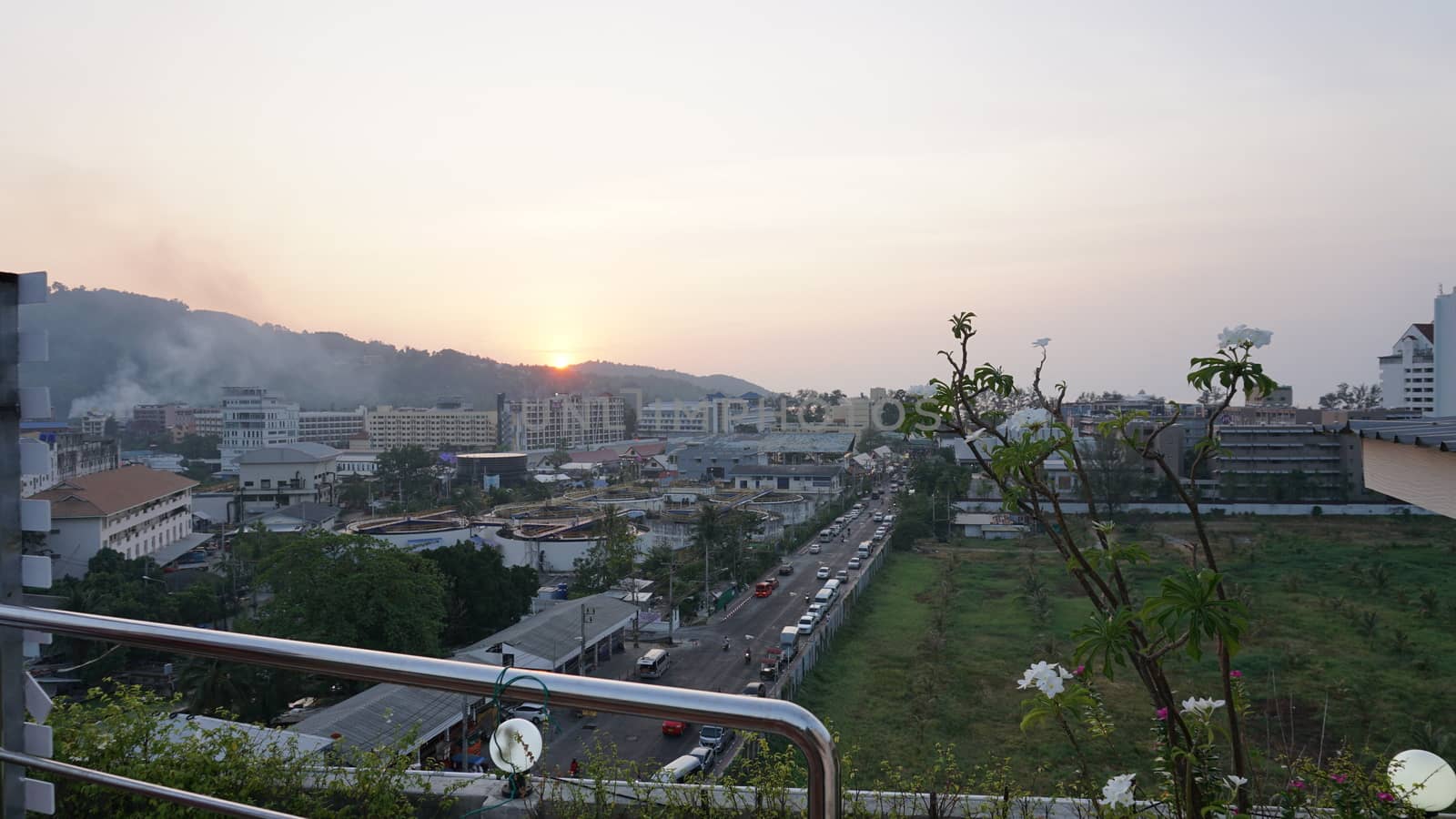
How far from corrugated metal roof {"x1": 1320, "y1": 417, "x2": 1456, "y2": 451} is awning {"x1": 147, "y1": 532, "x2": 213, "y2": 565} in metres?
13.7

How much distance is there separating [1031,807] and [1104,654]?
1.71 feet

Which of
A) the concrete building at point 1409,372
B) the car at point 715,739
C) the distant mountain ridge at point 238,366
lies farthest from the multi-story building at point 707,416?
the car at point 715,739

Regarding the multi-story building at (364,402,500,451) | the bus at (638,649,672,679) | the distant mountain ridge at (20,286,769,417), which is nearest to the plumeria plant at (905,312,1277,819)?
the bus at (638,649,672,679)

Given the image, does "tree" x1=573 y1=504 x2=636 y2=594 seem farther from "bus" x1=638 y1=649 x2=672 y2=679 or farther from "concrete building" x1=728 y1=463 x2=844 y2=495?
"concrete building" x1=728 y1=463 x2=844 y2=495

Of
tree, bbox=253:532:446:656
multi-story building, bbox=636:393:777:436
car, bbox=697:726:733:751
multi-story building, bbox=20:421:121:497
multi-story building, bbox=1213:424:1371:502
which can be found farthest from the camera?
multi-story building, bbox=636:393:777:436

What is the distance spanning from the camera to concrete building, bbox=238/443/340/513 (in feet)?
61.7

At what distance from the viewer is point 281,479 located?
19.0 meters

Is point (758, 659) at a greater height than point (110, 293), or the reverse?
point (110, 293)

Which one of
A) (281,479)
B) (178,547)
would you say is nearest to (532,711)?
(178,547)

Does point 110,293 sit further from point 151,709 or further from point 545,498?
point 151,709

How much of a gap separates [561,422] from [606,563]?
84.8ft

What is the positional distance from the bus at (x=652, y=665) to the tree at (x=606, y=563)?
2.74 metres

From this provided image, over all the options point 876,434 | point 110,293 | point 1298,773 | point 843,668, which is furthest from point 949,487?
point 110,293

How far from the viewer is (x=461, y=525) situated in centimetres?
1294
